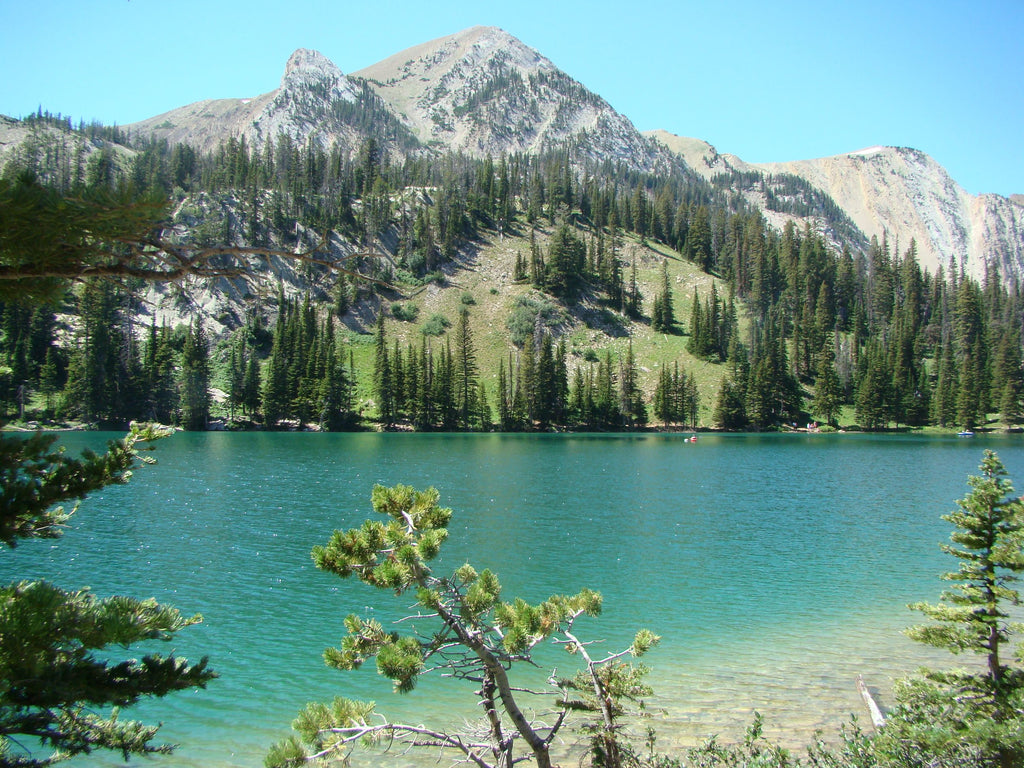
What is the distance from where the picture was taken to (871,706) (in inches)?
493

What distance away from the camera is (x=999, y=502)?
33.4 feet

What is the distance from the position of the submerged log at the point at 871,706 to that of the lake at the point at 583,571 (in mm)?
268

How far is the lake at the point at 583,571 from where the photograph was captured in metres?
13.5

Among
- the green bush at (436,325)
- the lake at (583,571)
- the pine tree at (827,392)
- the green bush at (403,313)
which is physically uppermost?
the green bush at (403,313)

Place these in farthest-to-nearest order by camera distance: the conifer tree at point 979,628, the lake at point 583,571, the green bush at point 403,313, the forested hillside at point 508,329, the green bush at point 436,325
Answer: the green bush at point 403,313 → the green bush at point 436,325 → the forested hillside at point 508,329 → the lake at point 583,571 → the conifer tree at point 979,628

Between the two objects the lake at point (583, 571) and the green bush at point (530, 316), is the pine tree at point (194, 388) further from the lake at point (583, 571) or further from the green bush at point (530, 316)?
the green bush at point (530, 316)

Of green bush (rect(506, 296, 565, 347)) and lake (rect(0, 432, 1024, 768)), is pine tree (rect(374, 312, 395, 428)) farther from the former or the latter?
lake (rect(0, 432, 1024, 768))

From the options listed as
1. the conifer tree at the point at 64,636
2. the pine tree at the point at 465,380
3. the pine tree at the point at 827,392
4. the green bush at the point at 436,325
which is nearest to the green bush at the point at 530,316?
the green bush at the point at 436,325

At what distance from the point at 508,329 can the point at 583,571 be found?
113 m

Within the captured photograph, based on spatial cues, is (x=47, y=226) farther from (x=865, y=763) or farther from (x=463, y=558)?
(x=463, y=558)

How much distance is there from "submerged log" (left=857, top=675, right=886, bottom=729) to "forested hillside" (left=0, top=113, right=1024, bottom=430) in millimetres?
77315

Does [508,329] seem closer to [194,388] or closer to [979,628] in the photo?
[194,388]

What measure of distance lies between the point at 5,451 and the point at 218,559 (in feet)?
75.2

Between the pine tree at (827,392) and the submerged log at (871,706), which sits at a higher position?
the pine tree at (827,392)
